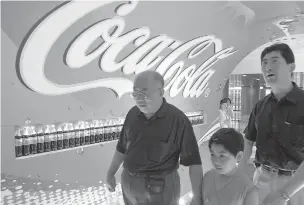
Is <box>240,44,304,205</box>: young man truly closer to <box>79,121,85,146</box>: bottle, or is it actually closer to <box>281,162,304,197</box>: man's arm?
<box>281,162,304,197</box>: man's arm

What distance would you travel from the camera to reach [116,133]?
3168 mm

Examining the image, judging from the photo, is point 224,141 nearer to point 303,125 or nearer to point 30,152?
point 303,125

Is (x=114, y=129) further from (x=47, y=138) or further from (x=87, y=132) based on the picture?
(x=47, y=138)

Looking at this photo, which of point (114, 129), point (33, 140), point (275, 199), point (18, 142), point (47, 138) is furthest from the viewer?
point (114, 129)

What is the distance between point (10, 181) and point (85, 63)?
114 cm

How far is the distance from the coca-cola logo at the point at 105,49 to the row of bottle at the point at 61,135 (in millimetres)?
320

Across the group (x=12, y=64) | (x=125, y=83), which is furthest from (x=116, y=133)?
(x=12, y=64)

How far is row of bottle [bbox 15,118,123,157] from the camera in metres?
2.21

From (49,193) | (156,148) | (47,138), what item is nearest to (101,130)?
(47,138)

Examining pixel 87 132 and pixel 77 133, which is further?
pixel 87 132

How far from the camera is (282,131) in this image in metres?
1.55

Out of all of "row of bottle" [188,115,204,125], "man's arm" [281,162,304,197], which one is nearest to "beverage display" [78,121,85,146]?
"man's arm" [281,162,304,197]

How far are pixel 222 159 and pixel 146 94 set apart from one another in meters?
0.55

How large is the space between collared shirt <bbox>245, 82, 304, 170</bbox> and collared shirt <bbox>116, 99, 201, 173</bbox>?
0.41 meters
